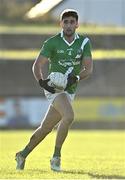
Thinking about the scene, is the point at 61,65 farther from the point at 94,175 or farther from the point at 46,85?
the point at 94,175

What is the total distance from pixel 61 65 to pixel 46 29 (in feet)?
92.7

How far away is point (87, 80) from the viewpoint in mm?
30750

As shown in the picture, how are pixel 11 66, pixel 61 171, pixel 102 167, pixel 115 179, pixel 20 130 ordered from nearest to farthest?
pixel 115 179 → pixel 61 171 → pixel 102 167 → pixel 20 130 → pixel 11 66

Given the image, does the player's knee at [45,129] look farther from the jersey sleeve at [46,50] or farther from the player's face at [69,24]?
the player's face at [69,24]

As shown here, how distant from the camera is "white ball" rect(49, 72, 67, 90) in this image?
9.32m

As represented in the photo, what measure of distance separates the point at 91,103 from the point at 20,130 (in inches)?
116

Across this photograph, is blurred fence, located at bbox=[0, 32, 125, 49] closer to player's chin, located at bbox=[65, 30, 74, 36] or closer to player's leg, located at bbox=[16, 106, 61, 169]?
player's leg, located at bbox=[16, 106, 61, 169]

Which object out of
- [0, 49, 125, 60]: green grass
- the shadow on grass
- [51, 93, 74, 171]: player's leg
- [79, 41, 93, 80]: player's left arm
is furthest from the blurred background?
the shadow on grass

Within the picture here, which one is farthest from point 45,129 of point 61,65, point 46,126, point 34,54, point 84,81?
point 34,54

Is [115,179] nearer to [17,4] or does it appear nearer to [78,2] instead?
[78,2]

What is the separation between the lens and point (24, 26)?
38.2 m

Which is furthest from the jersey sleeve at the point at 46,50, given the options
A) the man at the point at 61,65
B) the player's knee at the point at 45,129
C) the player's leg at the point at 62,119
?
the player's knee at the point at 45,129

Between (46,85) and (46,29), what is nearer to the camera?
(46,85)

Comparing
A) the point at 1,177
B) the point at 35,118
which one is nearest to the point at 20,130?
the point at 35,118
